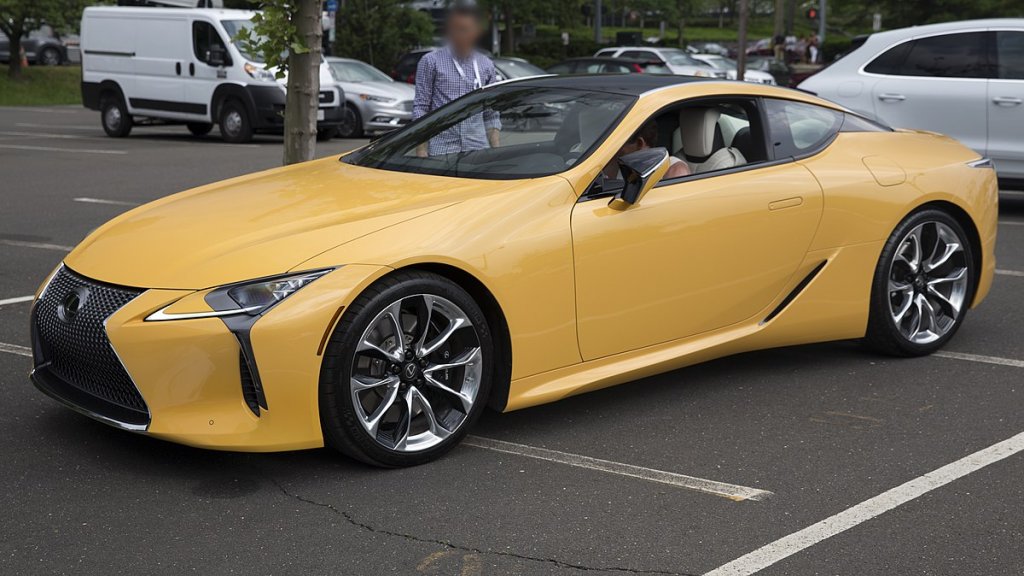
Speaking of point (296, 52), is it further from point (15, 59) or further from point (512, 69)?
point (15, 59)

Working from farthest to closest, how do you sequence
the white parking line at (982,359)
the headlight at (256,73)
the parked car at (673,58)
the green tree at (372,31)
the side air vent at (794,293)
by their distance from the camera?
the green tree at (372,31)
the parked car at (673,58)
the headlight at (256,73)
the white parking line at (982,359)
the side air vent at (794,293)

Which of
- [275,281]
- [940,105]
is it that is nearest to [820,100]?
[275,281]

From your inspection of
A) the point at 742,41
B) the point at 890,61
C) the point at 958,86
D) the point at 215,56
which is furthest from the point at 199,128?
the point at 742,41

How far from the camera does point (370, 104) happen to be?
2059 cm

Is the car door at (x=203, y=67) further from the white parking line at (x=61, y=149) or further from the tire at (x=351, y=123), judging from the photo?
the tire at (x=351, y=123)

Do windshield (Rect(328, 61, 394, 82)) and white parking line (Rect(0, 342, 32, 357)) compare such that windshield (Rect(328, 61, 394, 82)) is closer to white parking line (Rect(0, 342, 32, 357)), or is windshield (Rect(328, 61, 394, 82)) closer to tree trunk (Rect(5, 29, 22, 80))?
tree trunk (Rect(5, 29, 22, 80))

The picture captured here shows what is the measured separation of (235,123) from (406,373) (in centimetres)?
1550

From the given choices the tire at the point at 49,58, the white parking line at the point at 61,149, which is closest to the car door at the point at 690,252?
the white parking line at the point at 61,149

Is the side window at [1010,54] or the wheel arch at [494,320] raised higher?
the side window at [1010,54]

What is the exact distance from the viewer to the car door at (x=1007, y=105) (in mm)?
10250

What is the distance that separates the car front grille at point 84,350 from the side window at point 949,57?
8.10 metres

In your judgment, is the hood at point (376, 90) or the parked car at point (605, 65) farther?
the parked car at point (605, 65)

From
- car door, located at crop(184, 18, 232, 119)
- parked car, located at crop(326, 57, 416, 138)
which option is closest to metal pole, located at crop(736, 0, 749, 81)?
parked car, located at crop(326, 57, 416, 138)

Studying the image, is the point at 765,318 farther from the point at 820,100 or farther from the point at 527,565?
the point at 527,565
